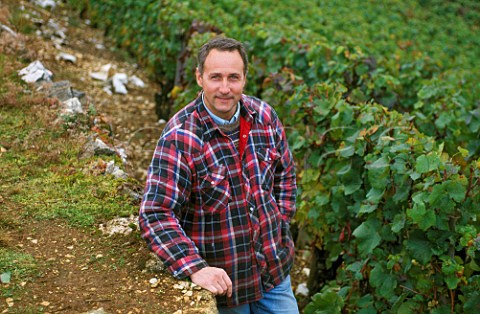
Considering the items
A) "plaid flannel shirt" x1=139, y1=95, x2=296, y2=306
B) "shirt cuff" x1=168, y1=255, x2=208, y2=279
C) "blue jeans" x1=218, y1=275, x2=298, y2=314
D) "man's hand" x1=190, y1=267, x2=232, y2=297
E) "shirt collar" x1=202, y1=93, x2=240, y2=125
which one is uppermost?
"shirt collar" x1=202, y1=93, x2=240, y2=125

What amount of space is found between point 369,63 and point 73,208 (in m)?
3.53

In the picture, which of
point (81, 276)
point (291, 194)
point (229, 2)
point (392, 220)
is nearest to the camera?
point (81, 276)

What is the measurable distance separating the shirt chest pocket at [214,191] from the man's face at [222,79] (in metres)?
0.31

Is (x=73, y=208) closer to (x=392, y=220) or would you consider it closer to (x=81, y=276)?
(x=81, y=276)

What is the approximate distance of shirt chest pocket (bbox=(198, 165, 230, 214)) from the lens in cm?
291

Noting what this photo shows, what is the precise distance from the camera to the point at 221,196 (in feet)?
9.62

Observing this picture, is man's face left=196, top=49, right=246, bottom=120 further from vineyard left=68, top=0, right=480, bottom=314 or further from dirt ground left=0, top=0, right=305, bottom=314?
vineyard left=68, top=0, right=480, bottom=314

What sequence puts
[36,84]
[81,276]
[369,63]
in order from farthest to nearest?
Answer: [369,63] < [36,84] < [81,276]

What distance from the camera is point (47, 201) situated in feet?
12.2

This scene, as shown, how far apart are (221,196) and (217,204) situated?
4cm

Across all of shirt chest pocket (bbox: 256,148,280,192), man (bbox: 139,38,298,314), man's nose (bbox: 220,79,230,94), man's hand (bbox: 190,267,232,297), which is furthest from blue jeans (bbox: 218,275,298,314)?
man's nose (bbox: 220,79,230,94)

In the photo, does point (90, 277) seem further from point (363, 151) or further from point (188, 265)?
point (363, 151)

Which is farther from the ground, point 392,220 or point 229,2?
point 229,2

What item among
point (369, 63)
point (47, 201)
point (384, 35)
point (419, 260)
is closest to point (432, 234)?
point (419, 260)
